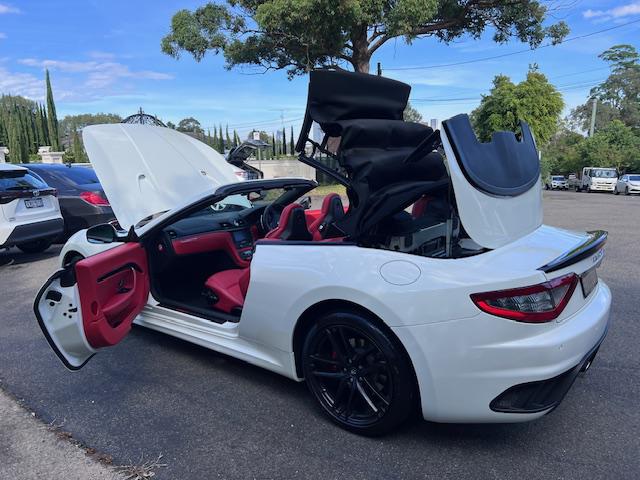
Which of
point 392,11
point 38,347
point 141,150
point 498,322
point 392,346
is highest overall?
point 392,11

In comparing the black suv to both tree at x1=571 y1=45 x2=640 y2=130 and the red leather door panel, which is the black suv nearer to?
the red leather door panel

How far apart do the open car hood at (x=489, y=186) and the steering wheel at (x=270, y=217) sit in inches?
96.4

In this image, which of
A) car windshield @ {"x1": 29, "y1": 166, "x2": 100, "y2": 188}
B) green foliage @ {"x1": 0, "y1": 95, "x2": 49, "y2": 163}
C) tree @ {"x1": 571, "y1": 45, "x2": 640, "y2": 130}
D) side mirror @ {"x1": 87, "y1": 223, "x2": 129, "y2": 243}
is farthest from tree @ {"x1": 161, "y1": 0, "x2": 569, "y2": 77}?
tree @ {"x1": 571, "y1": 45, "x2": 640, "y2": 130}

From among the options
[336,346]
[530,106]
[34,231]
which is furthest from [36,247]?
[530,106]

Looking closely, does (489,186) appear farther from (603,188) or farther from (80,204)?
(603,188)

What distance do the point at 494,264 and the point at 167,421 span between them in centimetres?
210

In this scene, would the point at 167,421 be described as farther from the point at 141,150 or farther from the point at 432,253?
the point at 141,150

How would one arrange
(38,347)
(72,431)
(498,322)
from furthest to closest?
(38,347)
(72,431)
(498,322)

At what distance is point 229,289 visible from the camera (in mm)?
3578

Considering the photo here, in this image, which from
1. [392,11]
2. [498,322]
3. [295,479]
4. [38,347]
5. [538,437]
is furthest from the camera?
[392,11]

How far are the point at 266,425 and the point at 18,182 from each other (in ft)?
21.5

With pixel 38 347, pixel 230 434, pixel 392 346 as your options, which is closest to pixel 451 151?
pixel 392 346

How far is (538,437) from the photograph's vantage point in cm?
258

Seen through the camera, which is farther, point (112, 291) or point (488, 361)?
point (112, 291)
